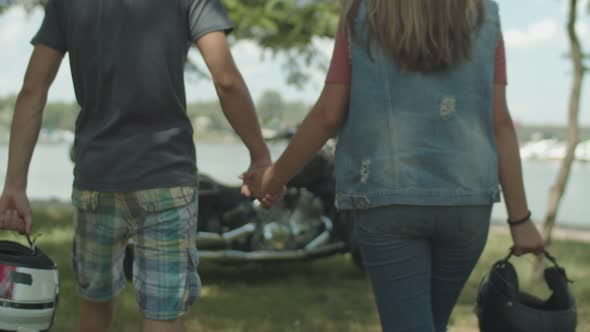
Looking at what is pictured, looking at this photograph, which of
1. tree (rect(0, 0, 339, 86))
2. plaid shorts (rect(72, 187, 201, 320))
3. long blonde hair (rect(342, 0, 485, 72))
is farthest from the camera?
tree (rect(0, 0, 339, 86))

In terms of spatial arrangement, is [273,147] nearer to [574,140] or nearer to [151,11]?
[574,140]

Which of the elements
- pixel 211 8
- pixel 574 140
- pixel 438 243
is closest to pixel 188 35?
pixel 211 8

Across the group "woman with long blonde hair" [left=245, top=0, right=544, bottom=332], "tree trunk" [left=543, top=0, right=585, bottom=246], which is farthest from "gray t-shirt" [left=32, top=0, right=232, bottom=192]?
"tree trunk" [left=543, top=0, right=585, bottom=246]

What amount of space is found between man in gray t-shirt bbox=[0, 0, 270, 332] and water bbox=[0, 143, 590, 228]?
3.39 metres

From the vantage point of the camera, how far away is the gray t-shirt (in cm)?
274

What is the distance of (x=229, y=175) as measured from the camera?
22.9ft

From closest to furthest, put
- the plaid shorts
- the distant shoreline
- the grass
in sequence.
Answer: the plaid shorts
the grass
the distant shoreline

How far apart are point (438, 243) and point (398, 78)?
0.48m

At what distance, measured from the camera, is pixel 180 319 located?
287 cm

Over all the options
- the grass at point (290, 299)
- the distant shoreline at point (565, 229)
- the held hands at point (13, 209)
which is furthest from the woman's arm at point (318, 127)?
the distant shoreline at point (565, 229)

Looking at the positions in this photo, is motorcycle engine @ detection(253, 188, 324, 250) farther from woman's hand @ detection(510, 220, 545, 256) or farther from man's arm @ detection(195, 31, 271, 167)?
woman's hand @ detection(510, 220, 545, 256)

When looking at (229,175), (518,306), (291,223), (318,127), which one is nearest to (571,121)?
(291,223)

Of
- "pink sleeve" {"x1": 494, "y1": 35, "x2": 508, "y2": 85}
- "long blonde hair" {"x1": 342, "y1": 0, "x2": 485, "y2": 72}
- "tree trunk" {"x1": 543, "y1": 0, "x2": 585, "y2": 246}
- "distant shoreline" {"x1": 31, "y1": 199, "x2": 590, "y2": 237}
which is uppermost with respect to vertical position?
"long blonde hair" {"x1": 342, "y1": 0, "x2": 485, "y2": 72}

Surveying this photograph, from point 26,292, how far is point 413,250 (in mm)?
1209
